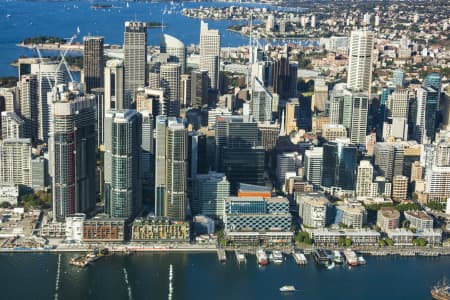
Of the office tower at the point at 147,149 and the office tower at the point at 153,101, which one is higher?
the office tower at the point at 153,101

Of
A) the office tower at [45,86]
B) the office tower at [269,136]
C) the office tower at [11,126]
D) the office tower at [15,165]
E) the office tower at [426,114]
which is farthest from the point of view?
the office tower at [426,114]

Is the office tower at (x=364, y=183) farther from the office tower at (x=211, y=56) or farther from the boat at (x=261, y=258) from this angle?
the office tower at (x=211, y=56)

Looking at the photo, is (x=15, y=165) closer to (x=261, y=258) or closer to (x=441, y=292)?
(x=261, y=258)

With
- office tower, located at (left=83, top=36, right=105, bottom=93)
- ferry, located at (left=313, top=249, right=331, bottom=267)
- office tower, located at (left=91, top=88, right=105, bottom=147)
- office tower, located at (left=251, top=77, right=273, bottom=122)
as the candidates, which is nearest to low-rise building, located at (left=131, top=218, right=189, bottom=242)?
ferry, located at (left=313, top=249, right=331, bottom=267)

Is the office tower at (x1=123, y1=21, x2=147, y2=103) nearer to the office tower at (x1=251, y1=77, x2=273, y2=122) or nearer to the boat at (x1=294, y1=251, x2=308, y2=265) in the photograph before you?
the office tower at (x1=251, y1=77, x2=273, y2=122)

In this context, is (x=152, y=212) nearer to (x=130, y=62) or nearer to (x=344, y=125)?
(x=344, y=125)

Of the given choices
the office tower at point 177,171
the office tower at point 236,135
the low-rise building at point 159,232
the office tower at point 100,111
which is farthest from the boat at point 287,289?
the office tower at point 100,111

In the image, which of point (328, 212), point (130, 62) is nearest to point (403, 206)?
point (328, 212)
